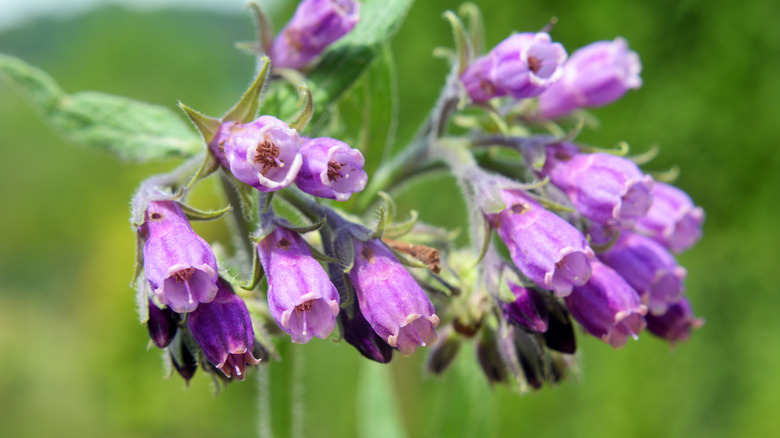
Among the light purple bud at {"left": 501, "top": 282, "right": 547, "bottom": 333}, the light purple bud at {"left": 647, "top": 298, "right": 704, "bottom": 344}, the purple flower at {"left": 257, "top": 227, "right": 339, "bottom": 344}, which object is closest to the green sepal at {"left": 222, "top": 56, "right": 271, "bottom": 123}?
the purple flower at {"left": 257, "top": 227, "right": 339, "bottom": 344}

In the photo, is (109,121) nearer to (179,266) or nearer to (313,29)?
(313,29)

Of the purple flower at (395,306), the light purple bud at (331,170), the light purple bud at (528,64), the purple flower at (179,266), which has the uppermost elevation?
the light purple bud at (528,64)

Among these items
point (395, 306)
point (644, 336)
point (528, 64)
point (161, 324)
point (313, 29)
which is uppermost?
point (528, 64)

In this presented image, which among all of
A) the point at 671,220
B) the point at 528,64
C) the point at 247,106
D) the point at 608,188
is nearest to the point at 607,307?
the point at 608,188

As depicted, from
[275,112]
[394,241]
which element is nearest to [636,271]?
[394,241]

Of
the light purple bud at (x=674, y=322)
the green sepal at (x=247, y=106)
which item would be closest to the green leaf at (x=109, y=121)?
the green sepal at (x=247, y=106)

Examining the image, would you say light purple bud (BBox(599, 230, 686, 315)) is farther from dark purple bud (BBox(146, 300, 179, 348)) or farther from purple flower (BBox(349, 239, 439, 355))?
dark purple bud (BBox(146, 300, 179, 348))

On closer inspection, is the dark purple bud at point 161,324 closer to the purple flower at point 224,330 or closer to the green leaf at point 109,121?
the purple flower at point 224,330
